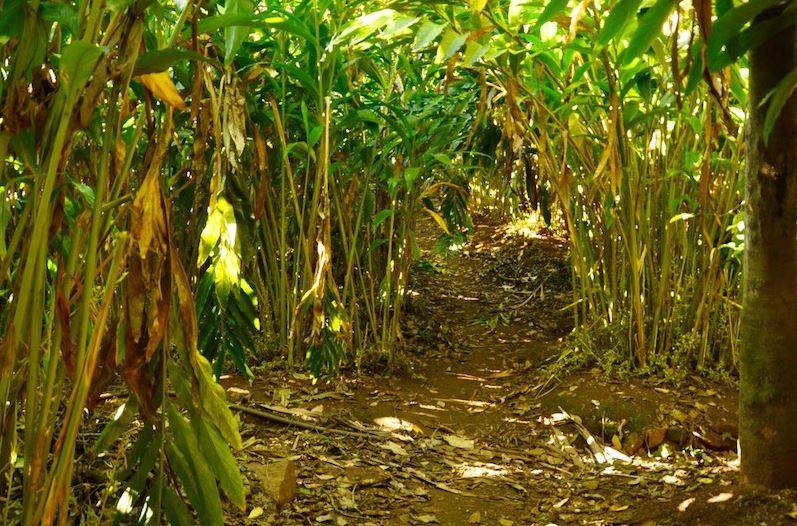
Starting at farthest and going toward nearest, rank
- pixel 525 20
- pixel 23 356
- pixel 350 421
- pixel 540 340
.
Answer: pixel 540 340 < pixel 350 421 < pixel 525 20 < pixel 23 356

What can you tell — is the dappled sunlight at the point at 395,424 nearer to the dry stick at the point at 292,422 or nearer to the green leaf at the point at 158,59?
the dry stick at the point at 292,422

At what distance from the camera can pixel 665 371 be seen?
2.84 m

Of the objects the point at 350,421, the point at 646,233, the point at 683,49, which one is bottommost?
the point at 350,421

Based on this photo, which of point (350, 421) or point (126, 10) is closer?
point (126, 10)

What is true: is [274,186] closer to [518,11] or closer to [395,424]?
[395,424]

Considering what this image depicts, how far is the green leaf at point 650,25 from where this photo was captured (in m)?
1.19

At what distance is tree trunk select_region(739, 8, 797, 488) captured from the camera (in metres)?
1.54

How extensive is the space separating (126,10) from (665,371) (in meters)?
2.34

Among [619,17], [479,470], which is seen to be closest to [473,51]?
[619,17]

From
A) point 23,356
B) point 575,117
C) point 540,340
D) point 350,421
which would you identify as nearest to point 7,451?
point 23,356

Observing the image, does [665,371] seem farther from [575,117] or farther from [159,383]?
[159,383]

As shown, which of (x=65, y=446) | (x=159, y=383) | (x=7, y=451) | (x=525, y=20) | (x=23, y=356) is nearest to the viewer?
(x=65, y=446)

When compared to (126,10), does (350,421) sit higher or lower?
lower

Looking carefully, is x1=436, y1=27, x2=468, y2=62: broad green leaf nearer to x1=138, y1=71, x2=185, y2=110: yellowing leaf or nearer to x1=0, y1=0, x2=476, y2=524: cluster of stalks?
x1=0, y1=0, x2=476, y2=524: cluster of stalks
